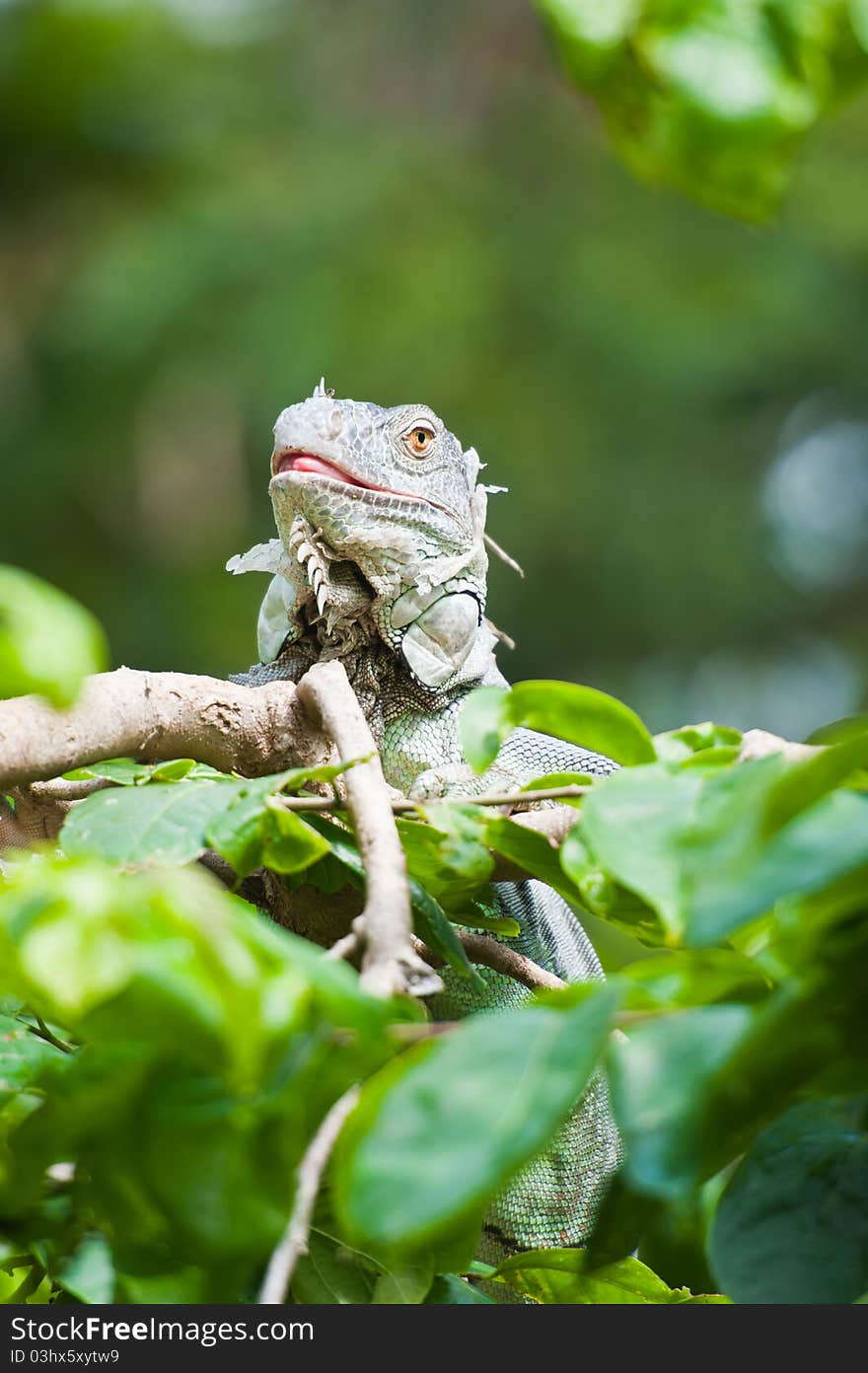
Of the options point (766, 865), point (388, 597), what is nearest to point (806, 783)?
point (766, 865)

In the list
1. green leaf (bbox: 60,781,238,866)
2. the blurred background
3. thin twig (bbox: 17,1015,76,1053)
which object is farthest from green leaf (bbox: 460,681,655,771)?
the blurred background

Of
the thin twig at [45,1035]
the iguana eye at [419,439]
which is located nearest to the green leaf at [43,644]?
the thin twig at [45,1035]

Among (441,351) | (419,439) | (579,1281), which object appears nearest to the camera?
(579,1281)

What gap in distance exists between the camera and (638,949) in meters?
3.76

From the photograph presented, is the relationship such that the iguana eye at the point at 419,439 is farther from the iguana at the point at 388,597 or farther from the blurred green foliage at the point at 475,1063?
the blurred green foliage at the point at 475,1063

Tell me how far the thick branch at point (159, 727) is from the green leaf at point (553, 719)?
0.44 m

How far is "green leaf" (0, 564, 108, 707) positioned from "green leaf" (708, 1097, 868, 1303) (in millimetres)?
573

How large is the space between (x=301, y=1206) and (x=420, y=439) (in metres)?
2.01

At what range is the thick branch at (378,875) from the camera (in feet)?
3.14

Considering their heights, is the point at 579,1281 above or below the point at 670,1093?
below

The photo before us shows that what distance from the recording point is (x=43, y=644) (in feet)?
2.68

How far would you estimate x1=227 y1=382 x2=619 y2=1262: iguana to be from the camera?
96.7 inches

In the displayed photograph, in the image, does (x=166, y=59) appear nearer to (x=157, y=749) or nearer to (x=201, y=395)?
(x=201, y=395)

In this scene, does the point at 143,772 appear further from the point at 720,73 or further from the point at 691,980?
the point at 720,73
